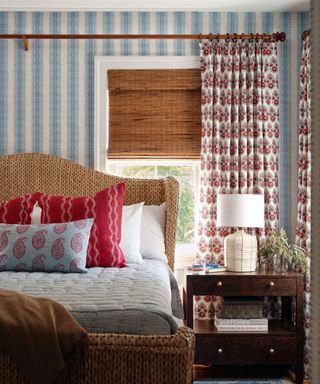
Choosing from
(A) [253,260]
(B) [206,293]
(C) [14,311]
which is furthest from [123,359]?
(A) [253,260]

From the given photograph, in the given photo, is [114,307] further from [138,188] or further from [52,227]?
[138,188]

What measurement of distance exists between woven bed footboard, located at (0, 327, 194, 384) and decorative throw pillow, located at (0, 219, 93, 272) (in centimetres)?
124

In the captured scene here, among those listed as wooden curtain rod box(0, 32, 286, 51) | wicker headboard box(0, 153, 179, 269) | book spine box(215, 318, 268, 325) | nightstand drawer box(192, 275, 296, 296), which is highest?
wooden curtain rod box(0, 32, 286, 51)

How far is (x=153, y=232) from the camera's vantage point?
13.3 ft

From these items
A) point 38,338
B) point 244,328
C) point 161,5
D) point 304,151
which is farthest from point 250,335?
point 161,5

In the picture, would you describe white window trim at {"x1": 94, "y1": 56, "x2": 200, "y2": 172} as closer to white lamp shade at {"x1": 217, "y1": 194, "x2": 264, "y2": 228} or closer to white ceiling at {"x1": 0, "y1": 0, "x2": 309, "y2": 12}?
white ceiling at {"x1": 0, "y1": 0, "x2": 309, "y2": 12}

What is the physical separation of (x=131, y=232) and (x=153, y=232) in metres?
0.24

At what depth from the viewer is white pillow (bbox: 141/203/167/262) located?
3969mm

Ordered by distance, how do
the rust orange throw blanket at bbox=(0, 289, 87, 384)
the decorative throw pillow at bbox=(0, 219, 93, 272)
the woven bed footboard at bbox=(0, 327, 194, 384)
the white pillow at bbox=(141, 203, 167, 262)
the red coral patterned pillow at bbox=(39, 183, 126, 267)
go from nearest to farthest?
the rust orange throw blanket at bbox=(0, 289, 87, 384)
the woven bed footboard at bbox=(0, 327, 194, 384)
the decorative throw pillow at bbox=(0, 219, 93, 272)
the red coral patterned pillow at bbox=(39, 183, 126, 267)
the white pillow at bbox=(141, 203, 167, 262)

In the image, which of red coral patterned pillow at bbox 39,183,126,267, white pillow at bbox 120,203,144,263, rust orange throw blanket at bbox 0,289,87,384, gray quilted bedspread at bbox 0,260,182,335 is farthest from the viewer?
white pillow at bbox 120,203,144,263

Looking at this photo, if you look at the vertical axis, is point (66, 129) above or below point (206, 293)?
above

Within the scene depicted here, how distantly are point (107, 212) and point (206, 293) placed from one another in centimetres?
87

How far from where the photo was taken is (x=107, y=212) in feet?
12.2

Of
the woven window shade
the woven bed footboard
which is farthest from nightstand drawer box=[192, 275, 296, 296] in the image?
the woven bed footboard
